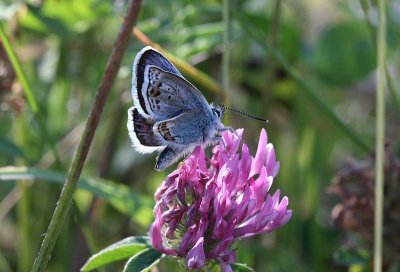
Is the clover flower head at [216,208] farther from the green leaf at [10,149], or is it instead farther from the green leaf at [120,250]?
the green leaf at [10,149]

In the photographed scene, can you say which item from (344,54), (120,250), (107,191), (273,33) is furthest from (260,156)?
(344,54)

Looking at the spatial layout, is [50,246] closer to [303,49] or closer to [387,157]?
[387,157]

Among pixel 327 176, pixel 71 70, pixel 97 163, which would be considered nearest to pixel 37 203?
pixel 97 163

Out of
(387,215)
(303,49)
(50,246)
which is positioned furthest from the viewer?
(303,49)

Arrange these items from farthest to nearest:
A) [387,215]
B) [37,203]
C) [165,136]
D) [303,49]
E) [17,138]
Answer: [303,49] → [37,203] → [17,138] → [387,215] → [165,136]

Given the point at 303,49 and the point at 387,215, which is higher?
the point at 303,49

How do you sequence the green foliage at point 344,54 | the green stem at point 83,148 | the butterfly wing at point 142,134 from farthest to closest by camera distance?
the green foliage at point 344,54, the butterfly wing at point 142,134, the green stem at point 83,148

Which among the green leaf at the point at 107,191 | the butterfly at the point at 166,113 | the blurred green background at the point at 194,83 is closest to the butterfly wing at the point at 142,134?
the butterfly at the point at 166,113
